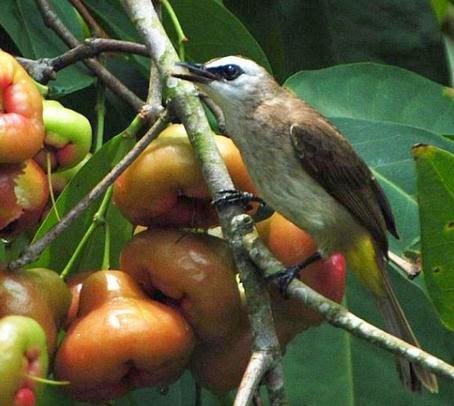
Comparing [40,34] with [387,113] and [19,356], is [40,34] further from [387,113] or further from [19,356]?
[19,356]

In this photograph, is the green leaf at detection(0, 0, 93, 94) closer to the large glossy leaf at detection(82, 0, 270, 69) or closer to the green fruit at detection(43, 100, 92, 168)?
the large glossy leaf at detection(82, 0, 270, 69)

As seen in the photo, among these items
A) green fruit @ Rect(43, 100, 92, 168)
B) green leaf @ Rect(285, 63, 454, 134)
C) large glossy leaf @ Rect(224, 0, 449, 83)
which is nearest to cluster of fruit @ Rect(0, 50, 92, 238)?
green fruit @ Rect(43, 100, 92, 168)

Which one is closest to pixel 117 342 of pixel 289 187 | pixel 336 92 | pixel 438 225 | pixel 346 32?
pixel 438 225

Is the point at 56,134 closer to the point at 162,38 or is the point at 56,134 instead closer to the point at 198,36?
the point at 162,38

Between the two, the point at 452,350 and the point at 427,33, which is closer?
the point at 452,350

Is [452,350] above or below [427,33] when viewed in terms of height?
below

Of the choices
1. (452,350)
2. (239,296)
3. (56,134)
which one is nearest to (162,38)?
(56,134)

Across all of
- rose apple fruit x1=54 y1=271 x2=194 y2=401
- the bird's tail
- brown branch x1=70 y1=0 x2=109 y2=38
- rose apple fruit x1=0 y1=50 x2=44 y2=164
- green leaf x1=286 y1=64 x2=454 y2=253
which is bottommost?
the bird's tail
